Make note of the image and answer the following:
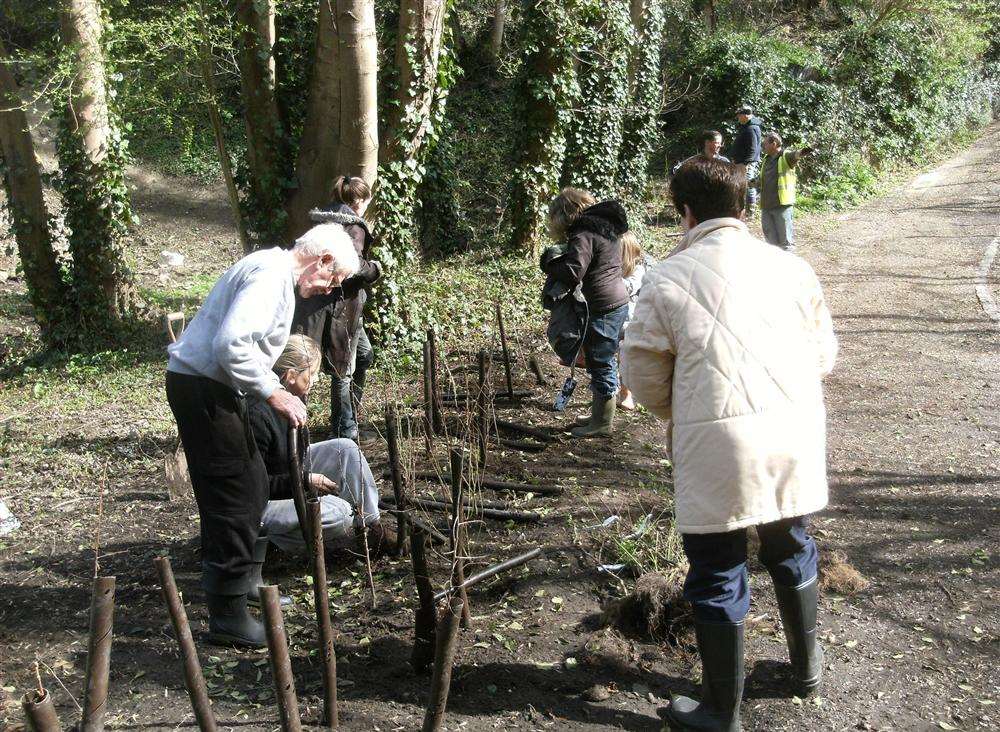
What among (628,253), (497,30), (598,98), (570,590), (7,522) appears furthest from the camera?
(497,30)

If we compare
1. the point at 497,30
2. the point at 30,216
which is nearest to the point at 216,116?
the point at 30,216

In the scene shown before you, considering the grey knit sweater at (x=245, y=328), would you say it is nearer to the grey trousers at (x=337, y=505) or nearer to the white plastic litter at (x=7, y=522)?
the grey trousers at (x=337, y=505)

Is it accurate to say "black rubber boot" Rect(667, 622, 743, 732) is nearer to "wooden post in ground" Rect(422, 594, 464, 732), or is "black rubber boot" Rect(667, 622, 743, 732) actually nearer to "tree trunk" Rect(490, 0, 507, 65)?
"wooden post in ground" Rect(422, 594, 464, 732)

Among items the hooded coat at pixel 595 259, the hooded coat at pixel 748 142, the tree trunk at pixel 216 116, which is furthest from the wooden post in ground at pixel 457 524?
the hooded coat at pixel 748 142

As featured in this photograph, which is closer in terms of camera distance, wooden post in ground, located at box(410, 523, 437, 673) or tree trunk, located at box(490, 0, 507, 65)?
wooden post in ground, located at box(410, 523, 437, 673)

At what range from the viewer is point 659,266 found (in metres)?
2.87

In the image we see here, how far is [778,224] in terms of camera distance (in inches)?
→ 436

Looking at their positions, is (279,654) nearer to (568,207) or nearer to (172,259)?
(568,207)

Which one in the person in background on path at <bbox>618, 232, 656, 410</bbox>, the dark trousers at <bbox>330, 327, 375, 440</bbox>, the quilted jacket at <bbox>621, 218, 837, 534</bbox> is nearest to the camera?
the quilted jacket at <bbox>621, 218, 837, 534</bbox>

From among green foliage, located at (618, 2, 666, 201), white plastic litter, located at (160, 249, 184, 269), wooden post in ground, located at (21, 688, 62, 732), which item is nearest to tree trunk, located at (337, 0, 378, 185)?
wooden post in ground, located at (21, 688, 62, 732)

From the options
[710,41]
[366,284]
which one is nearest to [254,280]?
[366,284]

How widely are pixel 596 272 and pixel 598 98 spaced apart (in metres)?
8.47

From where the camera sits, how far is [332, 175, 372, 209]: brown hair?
577 cm

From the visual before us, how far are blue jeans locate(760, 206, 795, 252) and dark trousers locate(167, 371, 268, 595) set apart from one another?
8853 millimetres
